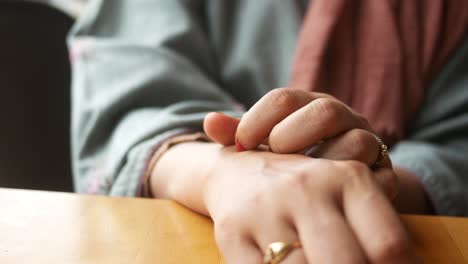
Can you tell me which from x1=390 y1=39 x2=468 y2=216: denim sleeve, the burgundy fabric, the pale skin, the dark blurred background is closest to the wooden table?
the pale skin

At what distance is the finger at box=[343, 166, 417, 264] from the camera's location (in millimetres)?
248

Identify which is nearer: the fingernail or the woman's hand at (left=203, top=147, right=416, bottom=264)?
the woman's hand at (left=203, top=147, right=416, bottom=264)

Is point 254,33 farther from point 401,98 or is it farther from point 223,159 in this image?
point 223,159

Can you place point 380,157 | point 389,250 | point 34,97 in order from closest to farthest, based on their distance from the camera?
point 389,250, point 380,157, point 34,97

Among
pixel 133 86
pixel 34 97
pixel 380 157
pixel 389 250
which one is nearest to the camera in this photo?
pixel 389 250

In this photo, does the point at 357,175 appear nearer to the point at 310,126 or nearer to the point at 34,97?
the point at 310,126

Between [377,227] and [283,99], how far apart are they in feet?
0.39

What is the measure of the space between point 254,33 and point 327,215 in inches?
16.2

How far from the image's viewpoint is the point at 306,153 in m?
0.35

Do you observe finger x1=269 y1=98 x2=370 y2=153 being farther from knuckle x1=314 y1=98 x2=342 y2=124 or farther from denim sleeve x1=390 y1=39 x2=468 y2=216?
denim sleeve x1=390 y1=39 x2=468 y2=216

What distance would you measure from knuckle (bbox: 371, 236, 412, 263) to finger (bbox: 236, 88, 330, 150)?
12 centimetres

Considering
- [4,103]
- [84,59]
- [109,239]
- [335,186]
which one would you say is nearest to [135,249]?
[109,239]

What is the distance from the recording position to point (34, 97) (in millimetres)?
713

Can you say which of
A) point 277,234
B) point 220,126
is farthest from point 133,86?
point 277,234
